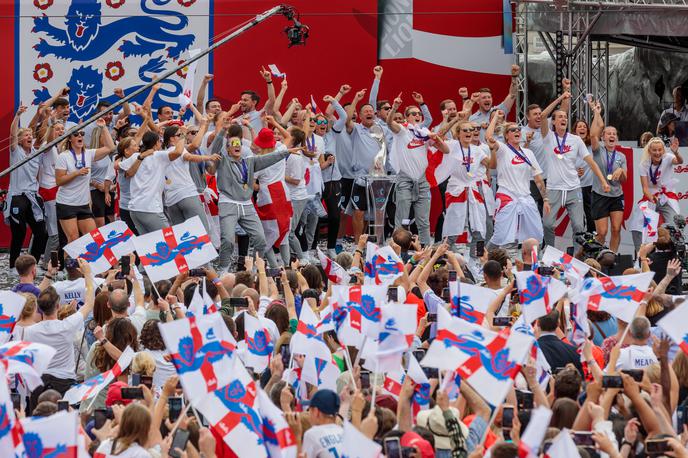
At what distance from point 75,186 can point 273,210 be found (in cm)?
217

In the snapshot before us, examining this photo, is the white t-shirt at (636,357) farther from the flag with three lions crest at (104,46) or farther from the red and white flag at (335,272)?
the flag with three lions crest at (104,46)

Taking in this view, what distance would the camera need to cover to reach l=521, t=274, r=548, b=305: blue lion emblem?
9.00 m

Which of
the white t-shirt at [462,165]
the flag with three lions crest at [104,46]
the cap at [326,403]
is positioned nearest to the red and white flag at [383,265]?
the cap at [326,403]

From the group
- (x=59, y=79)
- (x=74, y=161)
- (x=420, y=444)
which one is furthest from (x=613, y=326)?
(x=59, y=79)

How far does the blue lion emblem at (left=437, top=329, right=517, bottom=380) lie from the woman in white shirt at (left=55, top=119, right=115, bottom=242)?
346 inches

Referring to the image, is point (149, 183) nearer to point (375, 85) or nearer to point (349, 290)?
point (375, 85)

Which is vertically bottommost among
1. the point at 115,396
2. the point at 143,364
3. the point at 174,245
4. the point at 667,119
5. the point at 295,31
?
the point at 115,396

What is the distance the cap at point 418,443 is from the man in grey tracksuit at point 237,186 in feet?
27.6

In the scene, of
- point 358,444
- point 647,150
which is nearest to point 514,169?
point 647,150

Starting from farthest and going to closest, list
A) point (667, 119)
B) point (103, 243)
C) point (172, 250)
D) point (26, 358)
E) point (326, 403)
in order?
point (667, 119) < point (103, 243) < point (172, 250) < point (26, 358) < point (326, 403)

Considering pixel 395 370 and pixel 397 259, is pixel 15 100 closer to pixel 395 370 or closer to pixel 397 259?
pixel 397 259

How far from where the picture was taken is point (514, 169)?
15.6 metres

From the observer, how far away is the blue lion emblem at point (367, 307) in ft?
28.0

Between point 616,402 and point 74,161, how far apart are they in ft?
30.5
